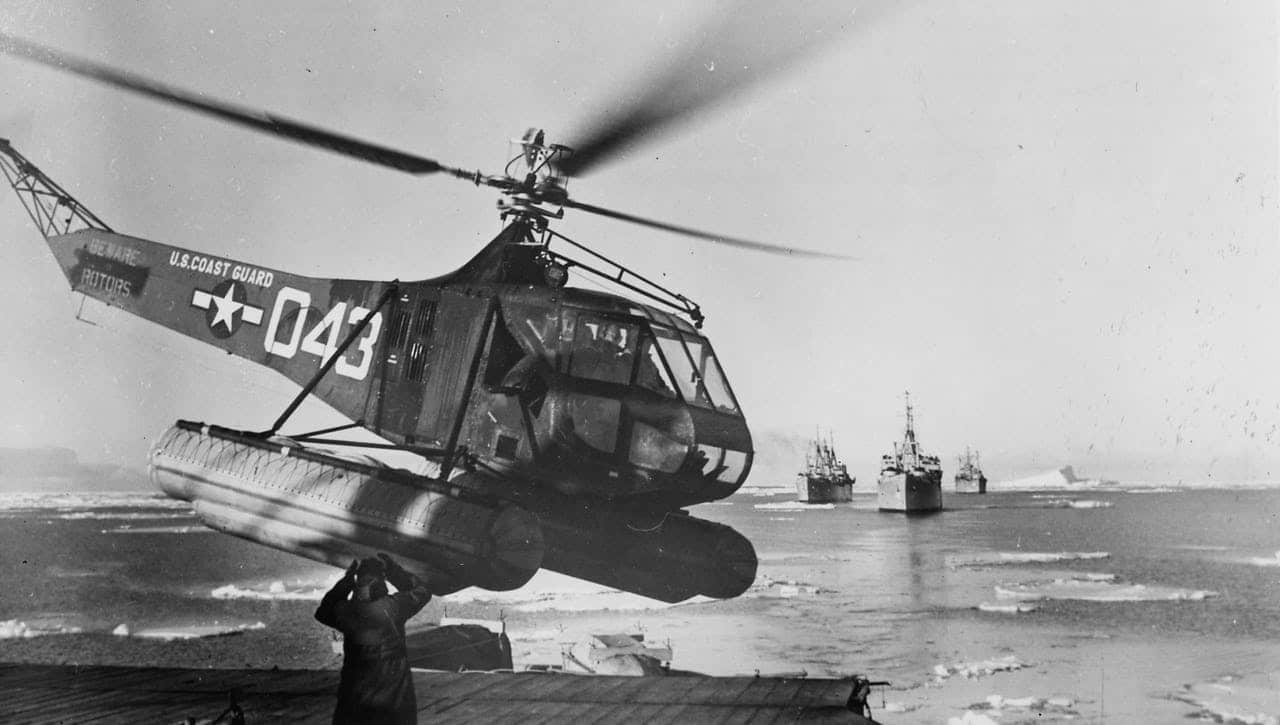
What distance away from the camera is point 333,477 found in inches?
290

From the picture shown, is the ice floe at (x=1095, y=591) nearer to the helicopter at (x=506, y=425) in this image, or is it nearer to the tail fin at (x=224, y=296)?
the helicopter at (x=506, y=425)

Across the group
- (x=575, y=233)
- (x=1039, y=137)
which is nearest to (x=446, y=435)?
(x=575, y=233)

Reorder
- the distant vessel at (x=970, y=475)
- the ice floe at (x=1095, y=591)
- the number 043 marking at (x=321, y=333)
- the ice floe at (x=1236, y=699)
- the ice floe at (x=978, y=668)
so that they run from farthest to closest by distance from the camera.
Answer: the distant vessel at (x=970, y=475), the ice floe at (x=1095, y=591), the ice floe at (x=978, y=668), the ice floe at (x=1236, y=699), the number 043 marking at (x=321, y=333)

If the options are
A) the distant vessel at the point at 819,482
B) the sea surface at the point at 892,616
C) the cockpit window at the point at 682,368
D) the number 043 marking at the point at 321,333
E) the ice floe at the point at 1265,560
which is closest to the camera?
the cockpit window at the point at 682,368

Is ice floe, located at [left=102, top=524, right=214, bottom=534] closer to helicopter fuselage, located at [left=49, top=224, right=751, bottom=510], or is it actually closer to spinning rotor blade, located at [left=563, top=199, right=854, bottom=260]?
helicopter fuselage, located at [left=49, top=224, right=751, bottom=510]

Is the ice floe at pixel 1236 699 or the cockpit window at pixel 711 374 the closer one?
the cockpit window at pixel 711 374

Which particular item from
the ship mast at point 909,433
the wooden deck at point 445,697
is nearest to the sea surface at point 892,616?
the ship mast at point 909,433

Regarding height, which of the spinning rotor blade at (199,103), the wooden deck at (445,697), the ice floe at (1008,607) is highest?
the spinning rotor blade at (199,103)

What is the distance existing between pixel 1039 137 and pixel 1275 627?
29.3m

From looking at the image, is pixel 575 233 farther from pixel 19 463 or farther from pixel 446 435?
pixel 19 463

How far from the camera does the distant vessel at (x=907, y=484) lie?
8112 centimetres

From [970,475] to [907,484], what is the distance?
185 feet

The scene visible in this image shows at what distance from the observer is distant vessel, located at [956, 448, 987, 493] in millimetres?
126938

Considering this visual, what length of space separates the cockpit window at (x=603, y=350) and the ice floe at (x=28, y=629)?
120 feet
